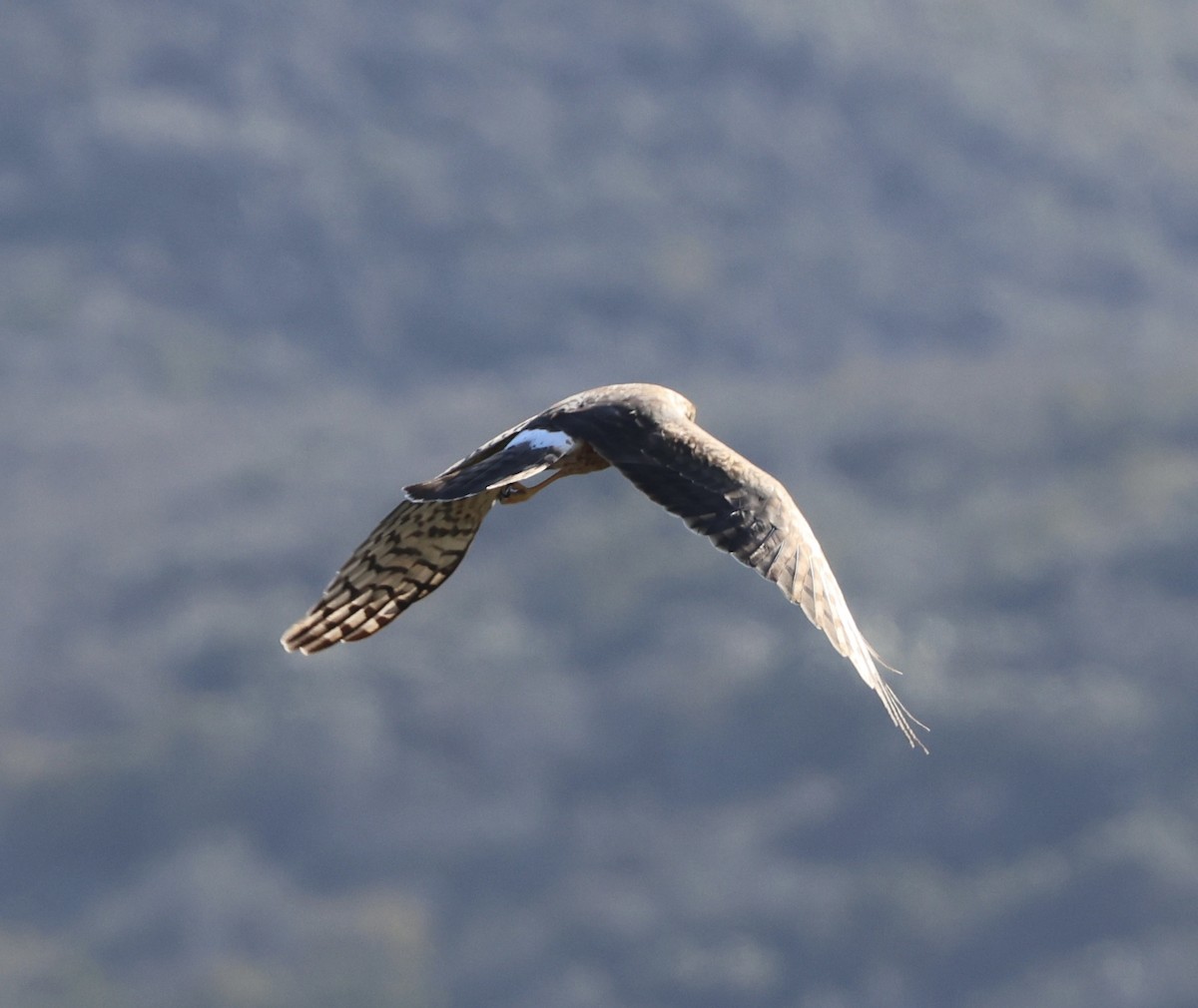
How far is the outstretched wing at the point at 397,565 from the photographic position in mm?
23594

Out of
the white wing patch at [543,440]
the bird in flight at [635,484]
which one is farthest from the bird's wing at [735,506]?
the white wing patch at [543,440]

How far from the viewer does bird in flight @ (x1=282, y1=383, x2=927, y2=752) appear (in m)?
20.8

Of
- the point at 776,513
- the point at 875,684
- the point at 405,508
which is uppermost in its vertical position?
the point at 405,508

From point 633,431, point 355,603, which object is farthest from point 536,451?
point 355,603

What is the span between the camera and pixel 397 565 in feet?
77.7

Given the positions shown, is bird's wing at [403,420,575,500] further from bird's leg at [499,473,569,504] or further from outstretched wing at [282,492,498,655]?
outstretched wing at [282,492,498,655]

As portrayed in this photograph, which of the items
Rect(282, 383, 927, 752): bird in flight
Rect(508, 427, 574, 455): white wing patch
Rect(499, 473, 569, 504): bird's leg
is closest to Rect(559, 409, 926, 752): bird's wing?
Rect(282, 383, 927, 752): bird in flight

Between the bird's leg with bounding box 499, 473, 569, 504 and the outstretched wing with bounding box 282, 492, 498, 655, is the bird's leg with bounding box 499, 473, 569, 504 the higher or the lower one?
the lower one

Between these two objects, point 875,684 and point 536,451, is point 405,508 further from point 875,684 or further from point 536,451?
point 875,684

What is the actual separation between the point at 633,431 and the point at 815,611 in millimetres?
2582

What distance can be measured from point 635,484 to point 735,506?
831mm

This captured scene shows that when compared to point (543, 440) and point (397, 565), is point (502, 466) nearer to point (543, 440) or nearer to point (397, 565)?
point (543, 440)

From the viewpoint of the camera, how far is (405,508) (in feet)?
77.1

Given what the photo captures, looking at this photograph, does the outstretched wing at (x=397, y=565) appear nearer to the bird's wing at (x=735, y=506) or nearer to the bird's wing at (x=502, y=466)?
the bird's wing at (x=502, y=466)
